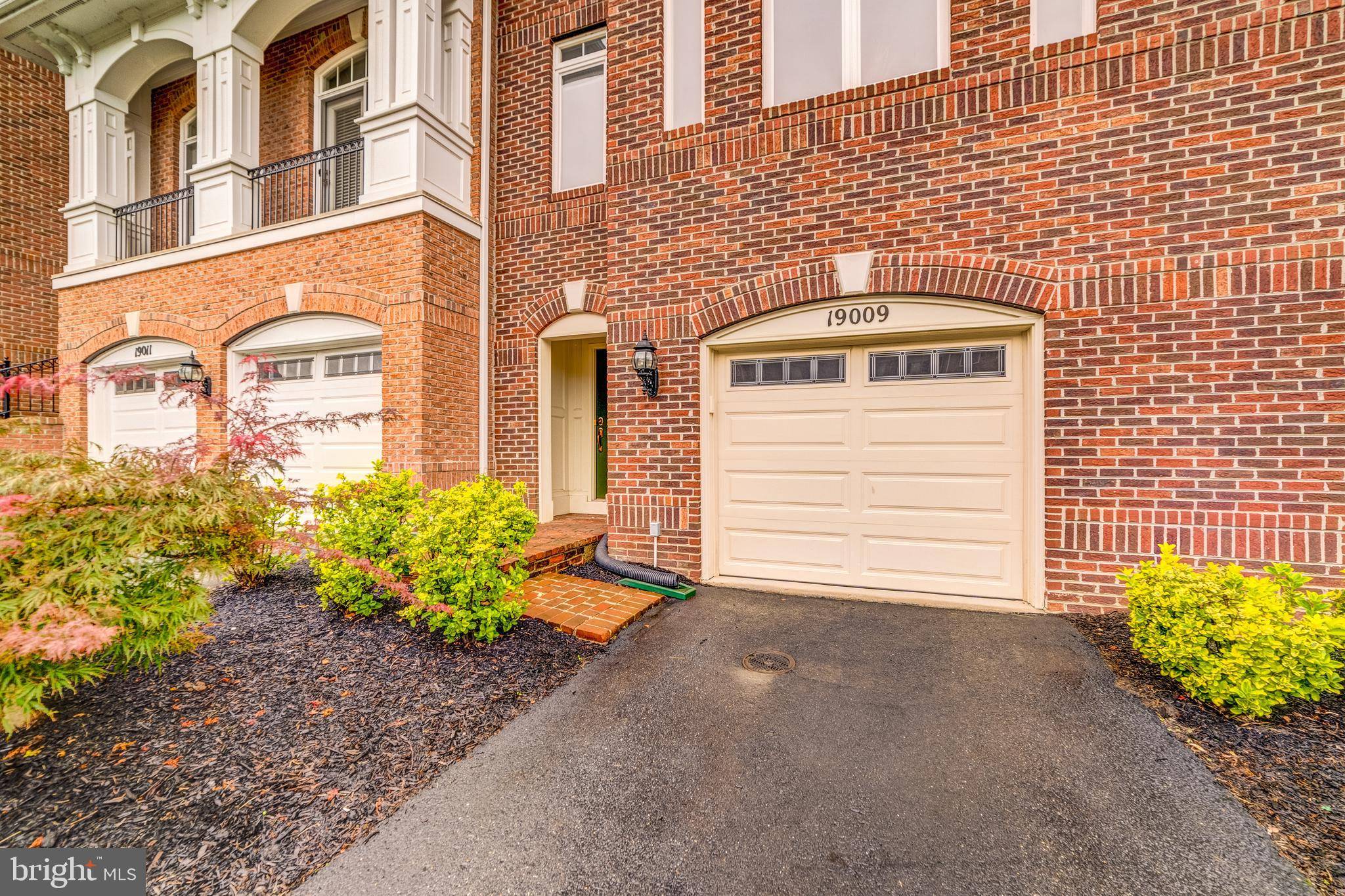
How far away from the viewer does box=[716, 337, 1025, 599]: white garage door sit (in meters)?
4.23

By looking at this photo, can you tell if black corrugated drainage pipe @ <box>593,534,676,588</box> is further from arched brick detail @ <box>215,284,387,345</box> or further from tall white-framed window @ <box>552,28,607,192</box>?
tall white-framed window @ <box>552,28,607,192</box>

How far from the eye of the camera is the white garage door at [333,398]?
620cm

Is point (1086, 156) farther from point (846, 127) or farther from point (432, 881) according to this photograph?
point (432, 881)

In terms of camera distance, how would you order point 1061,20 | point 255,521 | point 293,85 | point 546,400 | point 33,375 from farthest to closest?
point 33,375 < point 293,85 < point 546,400 < point 1061,20 < point 255,521

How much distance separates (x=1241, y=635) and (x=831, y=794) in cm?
216

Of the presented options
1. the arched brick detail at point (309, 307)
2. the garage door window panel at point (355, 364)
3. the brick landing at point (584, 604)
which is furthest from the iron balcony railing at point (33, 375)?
the brick landing at point (584, 604)

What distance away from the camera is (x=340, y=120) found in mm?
7645

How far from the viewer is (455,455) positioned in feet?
20.0

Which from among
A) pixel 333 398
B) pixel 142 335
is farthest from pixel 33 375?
pixel 333 398

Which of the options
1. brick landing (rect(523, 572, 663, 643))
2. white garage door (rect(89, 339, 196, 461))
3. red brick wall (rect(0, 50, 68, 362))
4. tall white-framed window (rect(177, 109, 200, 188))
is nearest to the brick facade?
brick landing (rect(523, 572, 663, 643))

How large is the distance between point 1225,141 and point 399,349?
7284 mm

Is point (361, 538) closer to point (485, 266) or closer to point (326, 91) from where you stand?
point (485, 266)

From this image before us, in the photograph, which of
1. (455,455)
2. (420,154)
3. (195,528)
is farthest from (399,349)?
(195,528)

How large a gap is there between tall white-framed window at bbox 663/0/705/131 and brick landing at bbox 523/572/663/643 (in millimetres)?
4387
